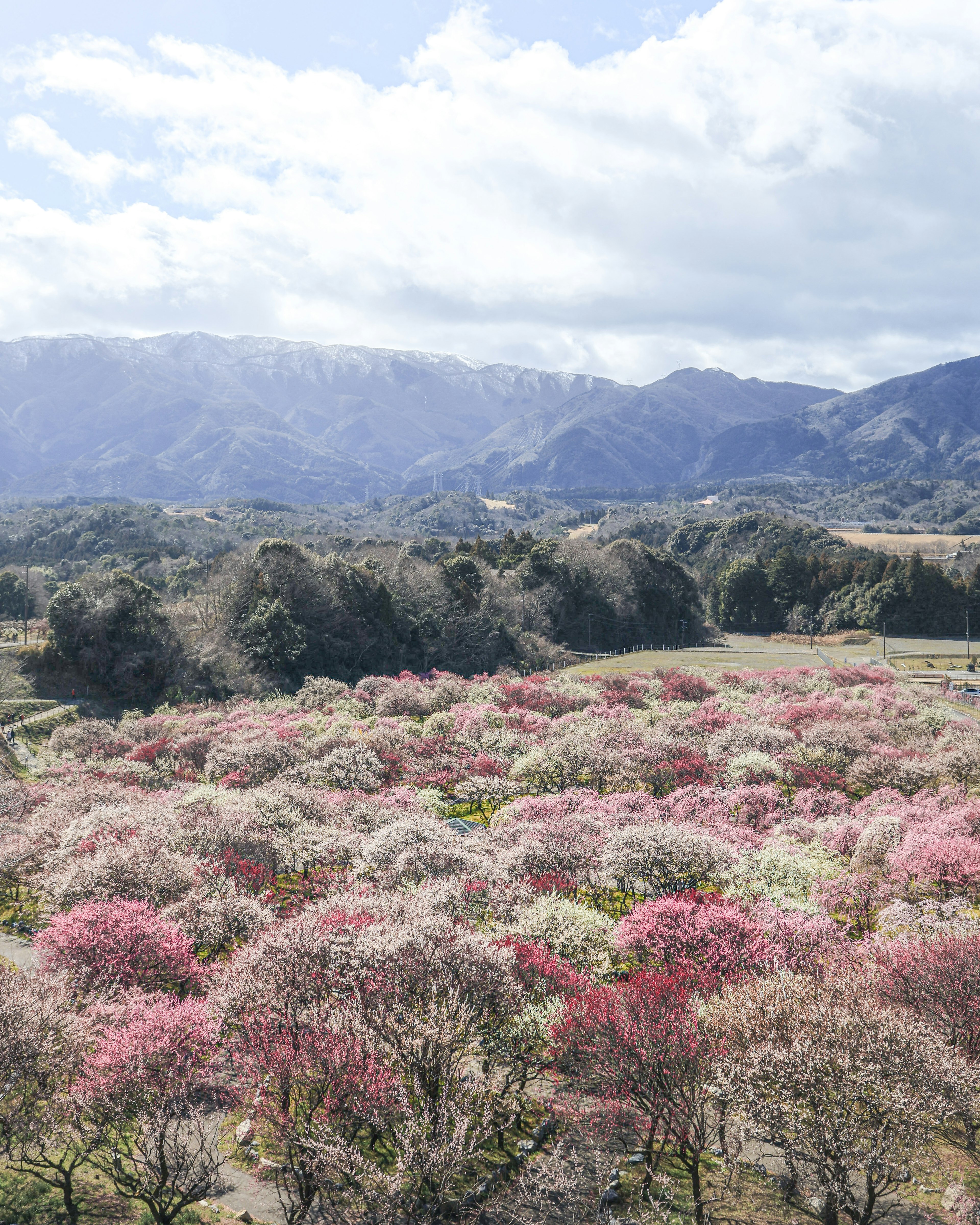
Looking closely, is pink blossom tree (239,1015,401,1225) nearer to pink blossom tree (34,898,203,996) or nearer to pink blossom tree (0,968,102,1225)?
pink blossom tree (0,968,102,1225)

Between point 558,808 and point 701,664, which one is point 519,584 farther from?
point 558,808

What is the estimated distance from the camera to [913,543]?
472 ft

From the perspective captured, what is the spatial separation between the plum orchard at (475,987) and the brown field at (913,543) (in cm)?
11391

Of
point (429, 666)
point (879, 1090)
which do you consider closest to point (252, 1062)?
point (879, 1090)

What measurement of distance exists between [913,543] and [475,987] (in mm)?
160121

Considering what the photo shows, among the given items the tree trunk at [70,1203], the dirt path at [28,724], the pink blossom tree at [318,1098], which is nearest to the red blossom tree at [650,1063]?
the pink blossom tree at [318,1098]

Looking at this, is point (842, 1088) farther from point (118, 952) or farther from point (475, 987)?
point (118, 952)

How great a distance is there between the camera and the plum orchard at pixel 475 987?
27.6 feet

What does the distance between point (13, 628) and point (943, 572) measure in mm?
95458

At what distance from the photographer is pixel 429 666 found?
59250mm

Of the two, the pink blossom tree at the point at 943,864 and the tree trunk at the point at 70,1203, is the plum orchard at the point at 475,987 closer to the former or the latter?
the pink blossom tree at the point at 943,864

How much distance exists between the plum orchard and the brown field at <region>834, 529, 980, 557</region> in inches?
4485

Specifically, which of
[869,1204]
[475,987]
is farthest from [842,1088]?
[475,987]

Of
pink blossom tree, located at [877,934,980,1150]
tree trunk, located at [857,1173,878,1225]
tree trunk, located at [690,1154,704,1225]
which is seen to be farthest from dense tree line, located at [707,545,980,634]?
tree trunk, located at [690,1154,704,1225]
